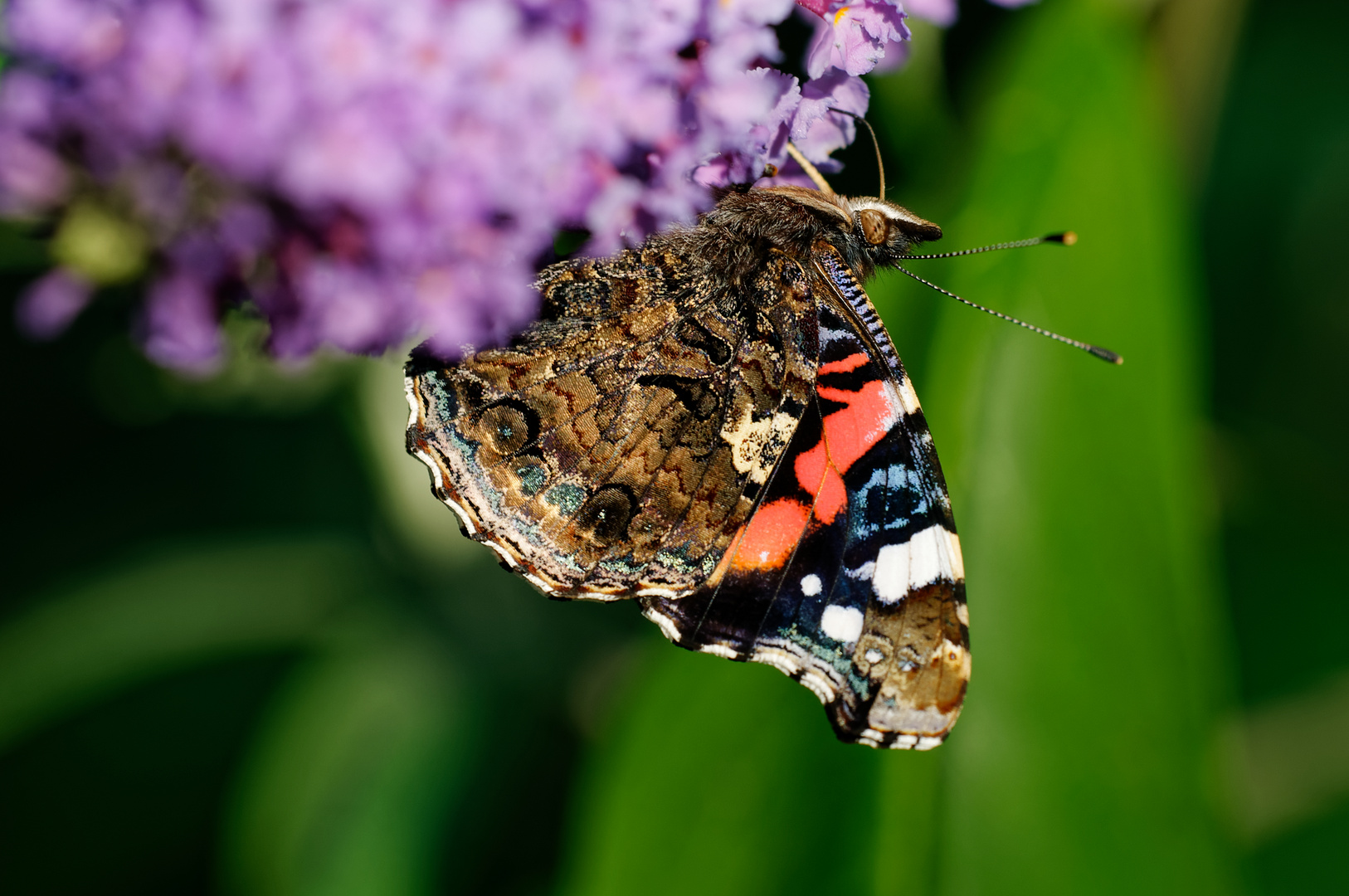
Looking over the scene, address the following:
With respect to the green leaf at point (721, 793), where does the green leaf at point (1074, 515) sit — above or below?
above

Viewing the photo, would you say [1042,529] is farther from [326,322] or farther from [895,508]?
[326,322]

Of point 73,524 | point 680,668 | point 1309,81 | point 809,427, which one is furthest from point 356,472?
point 1309,81

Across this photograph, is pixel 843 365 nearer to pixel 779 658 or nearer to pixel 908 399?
pixel 908 399

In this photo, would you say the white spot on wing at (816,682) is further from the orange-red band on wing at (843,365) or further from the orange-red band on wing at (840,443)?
the orange-red band on wing at (843,365)

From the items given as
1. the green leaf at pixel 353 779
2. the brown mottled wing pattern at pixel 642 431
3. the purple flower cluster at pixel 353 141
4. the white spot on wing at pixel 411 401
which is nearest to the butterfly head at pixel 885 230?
the brown mottled wing pattern at pixel 642 431

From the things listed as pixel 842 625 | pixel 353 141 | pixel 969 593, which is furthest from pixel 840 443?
pixel 353 141

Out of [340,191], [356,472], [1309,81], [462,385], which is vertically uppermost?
[1309,81]

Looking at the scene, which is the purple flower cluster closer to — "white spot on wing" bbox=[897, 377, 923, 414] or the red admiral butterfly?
the red admiral butterfly

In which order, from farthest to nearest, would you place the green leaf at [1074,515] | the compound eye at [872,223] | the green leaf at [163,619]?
the green leaf at [163,619] < the green leaf at [1074,515] < the compound eye at [872,223]

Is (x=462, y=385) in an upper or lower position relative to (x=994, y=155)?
lower
